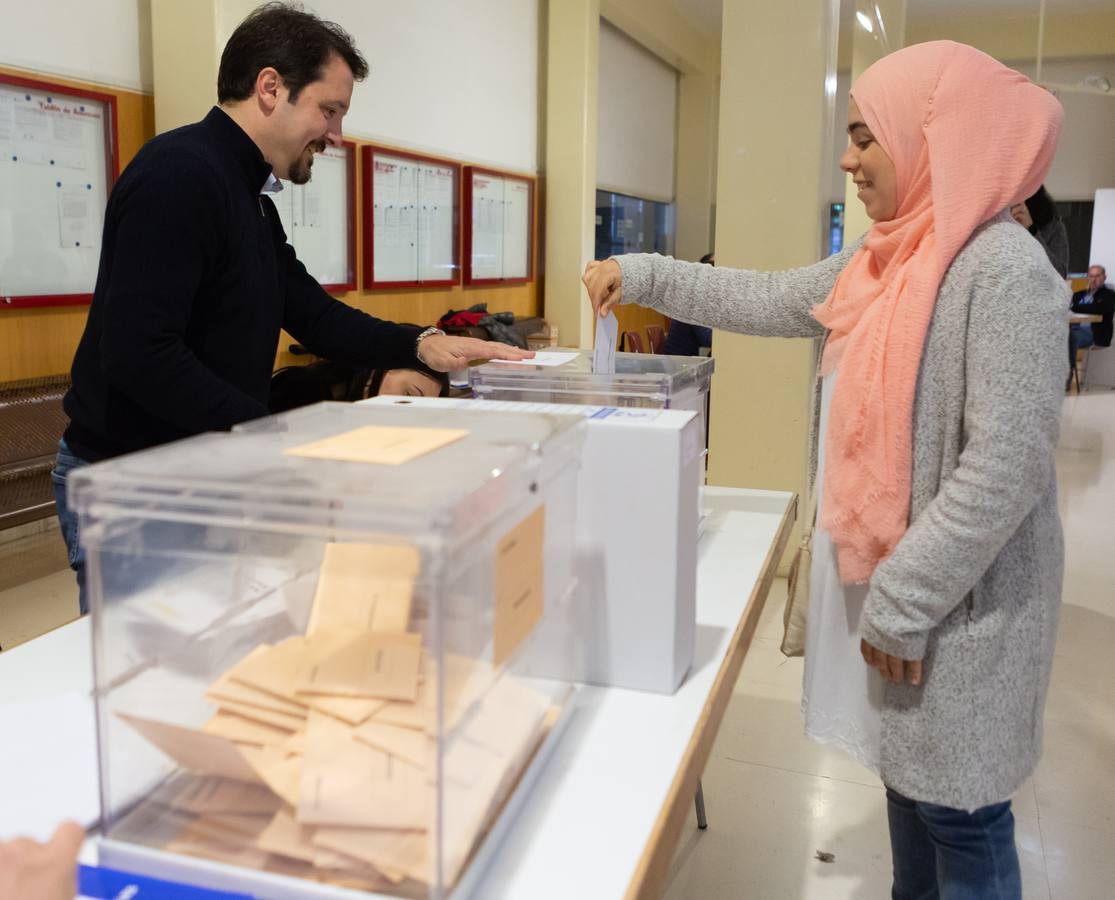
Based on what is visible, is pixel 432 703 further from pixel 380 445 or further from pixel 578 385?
pixel 578 385

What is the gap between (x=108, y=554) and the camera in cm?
85

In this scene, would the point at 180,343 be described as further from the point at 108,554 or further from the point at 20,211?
the point at 20,211

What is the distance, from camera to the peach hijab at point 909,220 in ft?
4.33

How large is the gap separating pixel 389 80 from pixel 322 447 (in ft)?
16.8

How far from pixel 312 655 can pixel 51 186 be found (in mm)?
3513

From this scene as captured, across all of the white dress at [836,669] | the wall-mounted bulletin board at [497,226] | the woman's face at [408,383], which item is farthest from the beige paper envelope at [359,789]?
the wall-mounted bulletin board at [497,226]

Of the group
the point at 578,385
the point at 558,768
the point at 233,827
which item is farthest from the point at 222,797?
the point at 578,385

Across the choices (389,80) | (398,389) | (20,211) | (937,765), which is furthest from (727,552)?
(389,80)

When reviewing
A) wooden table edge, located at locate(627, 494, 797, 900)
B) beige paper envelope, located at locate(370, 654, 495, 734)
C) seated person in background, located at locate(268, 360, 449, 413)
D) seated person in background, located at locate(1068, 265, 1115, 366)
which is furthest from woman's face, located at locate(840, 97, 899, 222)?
seated person in background, located at locate(1068, 265, 1115, 366)

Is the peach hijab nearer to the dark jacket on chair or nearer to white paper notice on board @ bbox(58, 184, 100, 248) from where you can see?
white paper notice on board @ bbox(58, 184, 100, 248)

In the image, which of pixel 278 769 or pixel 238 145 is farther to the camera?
pixel 238 145

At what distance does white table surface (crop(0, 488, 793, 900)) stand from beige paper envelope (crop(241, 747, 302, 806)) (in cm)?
18

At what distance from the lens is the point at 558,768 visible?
104cm

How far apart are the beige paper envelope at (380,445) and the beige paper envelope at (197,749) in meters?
0.24
